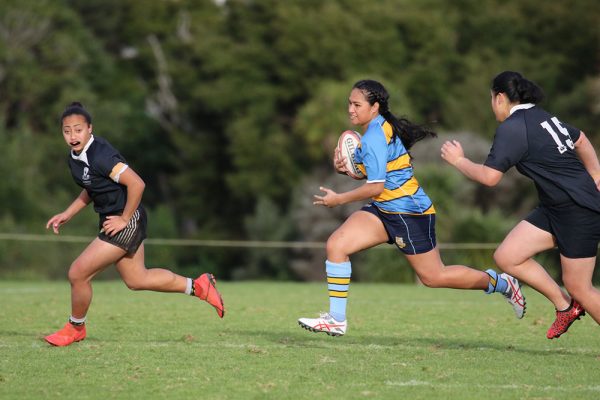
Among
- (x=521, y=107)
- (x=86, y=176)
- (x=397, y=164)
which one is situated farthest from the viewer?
(x=86, y=176)

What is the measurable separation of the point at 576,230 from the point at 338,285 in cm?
208

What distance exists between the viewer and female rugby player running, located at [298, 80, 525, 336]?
9648 mm

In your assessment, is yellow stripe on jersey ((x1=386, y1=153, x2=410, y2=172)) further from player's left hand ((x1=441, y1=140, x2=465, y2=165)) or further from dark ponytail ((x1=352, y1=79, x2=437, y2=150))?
player's left hand ((x1=441, y1=140, x2=465, y2=165))

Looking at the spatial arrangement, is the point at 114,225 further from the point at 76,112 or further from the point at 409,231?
the point at 409,231

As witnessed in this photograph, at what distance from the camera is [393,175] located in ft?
32.0

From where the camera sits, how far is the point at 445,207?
3198 cm

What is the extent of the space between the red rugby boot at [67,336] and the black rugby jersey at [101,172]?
41.8 inches

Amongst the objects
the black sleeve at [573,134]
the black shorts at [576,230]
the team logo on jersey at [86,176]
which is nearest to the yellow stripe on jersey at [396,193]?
the black shorts at [576,230]

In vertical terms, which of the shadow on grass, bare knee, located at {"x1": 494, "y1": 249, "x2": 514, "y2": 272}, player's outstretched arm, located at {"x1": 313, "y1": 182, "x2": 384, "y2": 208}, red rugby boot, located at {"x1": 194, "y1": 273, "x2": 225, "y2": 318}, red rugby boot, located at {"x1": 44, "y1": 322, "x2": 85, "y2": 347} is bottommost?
the shadow on grass

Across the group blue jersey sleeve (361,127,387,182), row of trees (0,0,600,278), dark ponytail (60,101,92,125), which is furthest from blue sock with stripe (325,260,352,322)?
row of trees (0,0,600,278)

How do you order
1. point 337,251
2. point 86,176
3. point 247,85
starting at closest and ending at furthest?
point 337,251 < point 86,176 < point 247,85

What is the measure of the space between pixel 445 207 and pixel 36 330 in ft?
71.0

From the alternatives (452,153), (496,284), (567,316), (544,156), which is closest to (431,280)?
(496,284)

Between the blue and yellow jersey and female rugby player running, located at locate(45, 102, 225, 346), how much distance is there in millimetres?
1996
